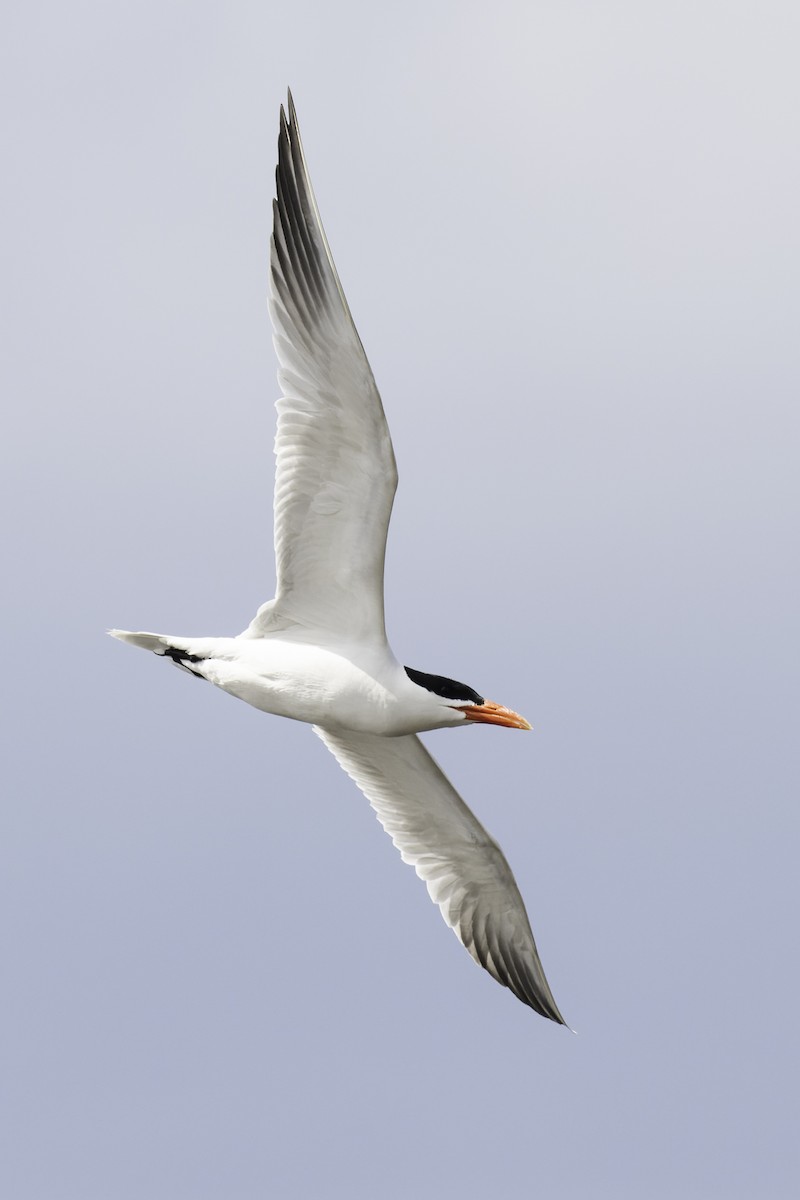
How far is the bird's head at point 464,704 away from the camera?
14766 mm

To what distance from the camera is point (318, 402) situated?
45.1 ft

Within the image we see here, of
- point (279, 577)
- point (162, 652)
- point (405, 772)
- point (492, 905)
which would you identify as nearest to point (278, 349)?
point (279, 577)

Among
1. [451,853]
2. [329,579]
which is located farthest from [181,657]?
[451,853]

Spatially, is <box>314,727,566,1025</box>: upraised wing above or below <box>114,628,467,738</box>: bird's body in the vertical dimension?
below

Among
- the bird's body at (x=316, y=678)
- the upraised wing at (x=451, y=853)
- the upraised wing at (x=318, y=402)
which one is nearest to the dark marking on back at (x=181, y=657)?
the bird's body at (x=316, y=678)

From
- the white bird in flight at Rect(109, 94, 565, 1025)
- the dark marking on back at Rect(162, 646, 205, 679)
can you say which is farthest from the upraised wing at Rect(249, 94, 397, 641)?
the dark marking on back at Rect(162, 646, 205, 679)

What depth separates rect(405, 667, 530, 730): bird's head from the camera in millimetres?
14766

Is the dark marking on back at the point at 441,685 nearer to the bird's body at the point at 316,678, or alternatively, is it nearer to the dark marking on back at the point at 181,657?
the bird's body at the point at 316,678

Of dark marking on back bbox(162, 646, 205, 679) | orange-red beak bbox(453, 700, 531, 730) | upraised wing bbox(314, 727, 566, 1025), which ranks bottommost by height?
upraised wing bbox(314, 727, 566, 1025)

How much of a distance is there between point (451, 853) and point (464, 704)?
2384 mm

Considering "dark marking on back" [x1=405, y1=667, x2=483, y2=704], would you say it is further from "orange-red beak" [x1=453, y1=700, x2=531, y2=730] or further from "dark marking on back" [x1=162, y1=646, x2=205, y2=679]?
"dark marking on back" [x1=162, y1=646, x2=205, y2=679]

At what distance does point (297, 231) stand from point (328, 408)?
1295mm

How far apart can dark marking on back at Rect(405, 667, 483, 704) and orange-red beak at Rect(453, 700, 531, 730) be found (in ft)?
0.42

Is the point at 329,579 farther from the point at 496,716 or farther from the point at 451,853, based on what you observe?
the point at 451,853
